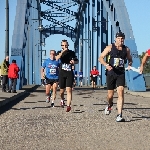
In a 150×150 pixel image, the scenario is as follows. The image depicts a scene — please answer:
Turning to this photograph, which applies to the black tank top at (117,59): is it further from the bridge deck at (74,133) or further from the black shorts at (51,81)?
the black shorts at (51,81)

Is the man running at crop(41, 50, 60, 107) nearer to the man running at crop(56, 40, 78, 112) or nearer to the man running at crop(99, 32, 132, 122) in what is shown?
the man running at crop(56, 40, 78, 112)

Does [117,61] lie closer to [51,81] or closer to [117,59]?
[117,59]

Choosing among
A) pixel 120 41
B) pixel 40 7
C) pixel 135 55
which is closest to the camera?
pixel 120 41

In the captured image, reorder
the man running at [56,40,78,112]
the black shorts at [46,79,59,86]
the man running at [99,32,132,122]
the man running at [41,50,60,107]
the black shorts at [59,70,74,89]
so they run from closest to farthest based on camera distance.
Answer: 1. the man running at [99,32,132,122]
2. the black shorts at [59,70,74,89]
3. the man running at [56,40,78,112]
4. the man running at [41,50,60,107]
5. the black shorts at [46,79,59,86]

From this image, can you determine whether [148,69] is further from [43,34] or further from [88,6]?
[88,6]

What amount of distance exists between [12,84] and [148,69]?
420 feet

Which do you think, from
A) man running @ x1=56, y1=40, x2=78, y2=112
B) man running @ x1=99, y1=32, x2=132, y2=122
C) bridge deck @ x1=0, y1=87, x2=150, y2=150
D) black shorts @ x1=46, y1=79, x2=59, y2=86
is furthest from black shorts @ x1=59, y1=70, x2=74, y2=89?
man running @ x1=99, y1=32, x2=132, y2=122

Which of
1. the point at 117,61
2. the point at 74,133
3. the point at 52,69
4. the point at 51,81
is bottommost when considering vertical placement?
the point at 74,133

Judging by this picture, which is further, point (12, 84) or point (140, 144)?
point (12, 84)

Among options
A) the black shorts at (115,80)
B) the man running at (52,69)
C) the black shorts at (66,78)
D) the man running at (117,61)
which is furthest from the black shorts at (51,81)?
the man running at (117,61)

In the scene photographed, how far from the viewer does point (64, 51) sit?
1225 cm

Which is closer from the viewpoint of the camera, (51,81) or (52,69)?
(52,69)

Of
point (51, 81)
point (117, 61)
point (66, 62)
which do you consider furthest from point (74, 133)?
point (51, 81)

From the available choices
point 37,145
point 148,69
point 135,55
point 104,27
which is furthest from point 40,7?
point 148,69
